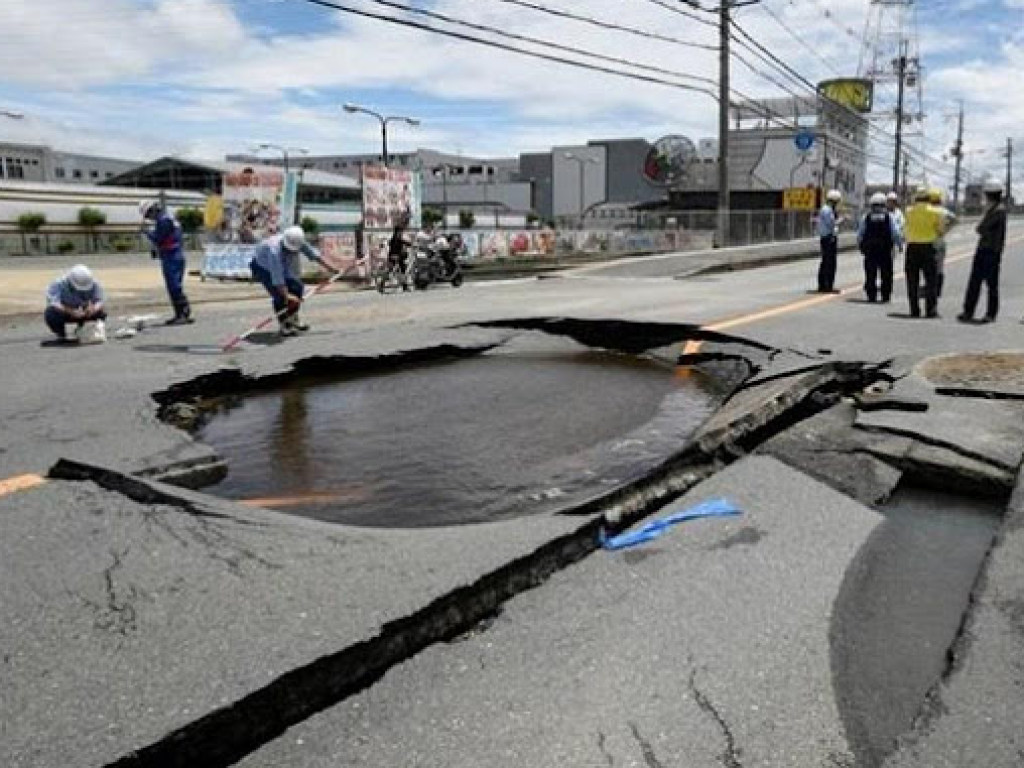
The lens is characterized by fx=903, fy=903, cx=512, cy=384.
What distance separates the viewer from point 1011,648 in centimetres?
311

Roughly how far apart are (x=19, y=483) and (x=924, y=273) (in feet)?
35.6

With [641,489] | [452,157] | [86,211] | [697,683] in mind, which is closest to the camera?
[697,683]

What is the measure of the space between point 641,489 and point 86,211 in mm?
55504

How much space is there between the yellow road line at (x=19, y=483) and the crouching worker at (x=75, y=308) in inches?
234

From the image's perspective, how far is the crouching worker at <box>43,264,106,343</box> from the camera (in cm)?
1031

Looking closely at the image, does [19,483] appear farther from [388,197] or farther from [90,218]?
[90,218]

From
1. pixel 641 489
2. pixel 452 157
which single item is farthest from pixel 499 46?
pixel 452 157

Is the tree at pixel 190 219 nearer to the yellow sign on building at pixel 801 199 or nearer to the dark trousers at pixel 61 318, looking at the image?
the yellow sign on building at pixel 801 199

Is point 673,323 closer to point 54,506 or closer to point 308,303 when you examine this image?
point 308,303

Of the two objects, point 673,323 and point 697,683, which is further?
point 673,323

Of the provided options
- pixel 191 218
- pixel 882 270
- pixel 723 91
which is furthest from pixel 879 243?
pixel 191 218

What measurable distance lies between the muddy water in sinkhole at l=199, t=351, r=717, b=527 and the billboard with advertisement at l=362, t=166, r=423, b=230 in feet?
48.9

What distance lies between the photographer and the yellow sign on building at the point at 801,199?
181ft

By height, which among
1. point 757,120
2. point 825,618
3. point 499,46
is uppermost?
point 757,120
